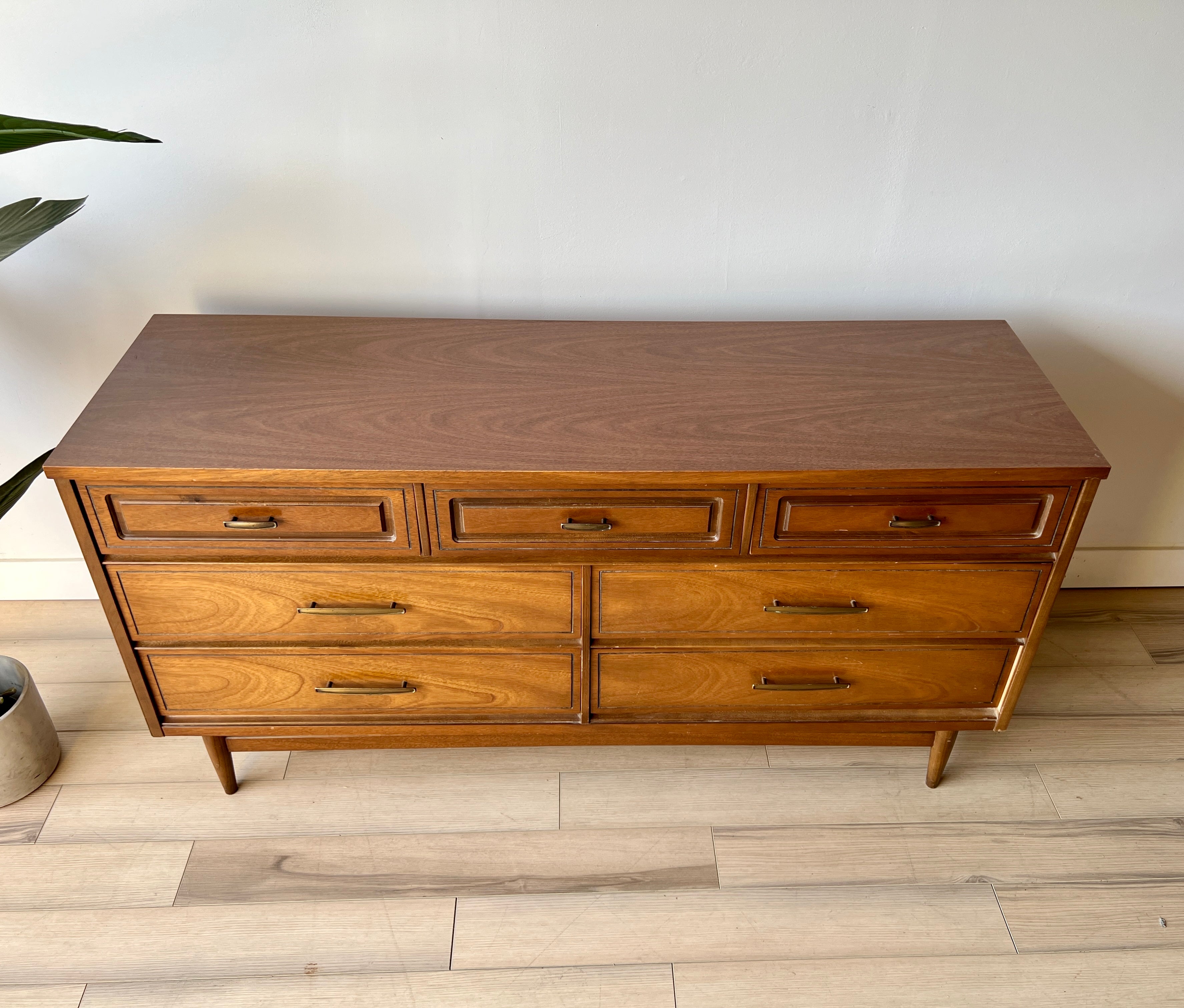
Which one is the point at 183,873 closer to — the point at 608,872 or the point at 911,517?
the point at 608,872

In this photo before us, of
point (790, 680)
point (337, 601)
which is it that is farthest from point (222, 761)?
point (790, 680)

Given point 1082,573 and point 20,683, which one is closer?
point 20,683

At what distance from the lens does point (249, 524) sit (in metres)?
1.19

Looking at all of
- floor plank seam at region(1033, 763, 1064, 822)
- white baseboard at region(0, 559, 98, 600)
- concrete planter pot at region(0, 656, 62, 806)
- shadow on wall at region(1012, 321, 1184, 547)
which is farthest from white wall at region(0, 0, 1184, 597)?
floor plank seam at region(1033, 763, 1064, 822)

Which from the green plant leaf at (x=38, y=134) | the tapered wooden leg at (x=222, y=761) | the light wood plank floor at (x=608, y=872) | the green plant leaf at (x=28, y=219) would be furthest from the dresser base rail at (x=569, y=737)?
the green plant leaf at (x=38, y=134)

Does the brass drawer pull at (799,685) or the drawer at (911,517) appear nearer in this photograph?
the drawer at (911,517)

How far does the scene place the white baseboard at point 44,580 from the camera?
1.81 m

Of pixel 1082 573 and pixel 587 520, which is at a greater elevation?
pixel 587 520

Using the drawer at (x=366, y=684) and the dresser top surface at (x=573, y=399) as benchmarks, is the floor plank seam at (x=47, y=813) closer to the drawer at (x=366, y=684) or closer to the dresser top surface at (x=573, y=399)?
the drawer at (x=366, y=684)

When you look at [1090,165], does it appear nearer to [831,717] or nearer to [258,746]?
[831,717]

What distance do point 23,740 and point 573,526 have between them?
0.99 meters

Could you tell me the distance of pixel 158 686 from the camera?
1.36 metres

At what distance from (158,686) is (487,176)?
0.89 m

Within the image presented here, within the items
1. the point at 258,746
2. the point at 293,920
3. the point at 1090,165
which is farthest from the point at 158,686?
the point at 1090,165
